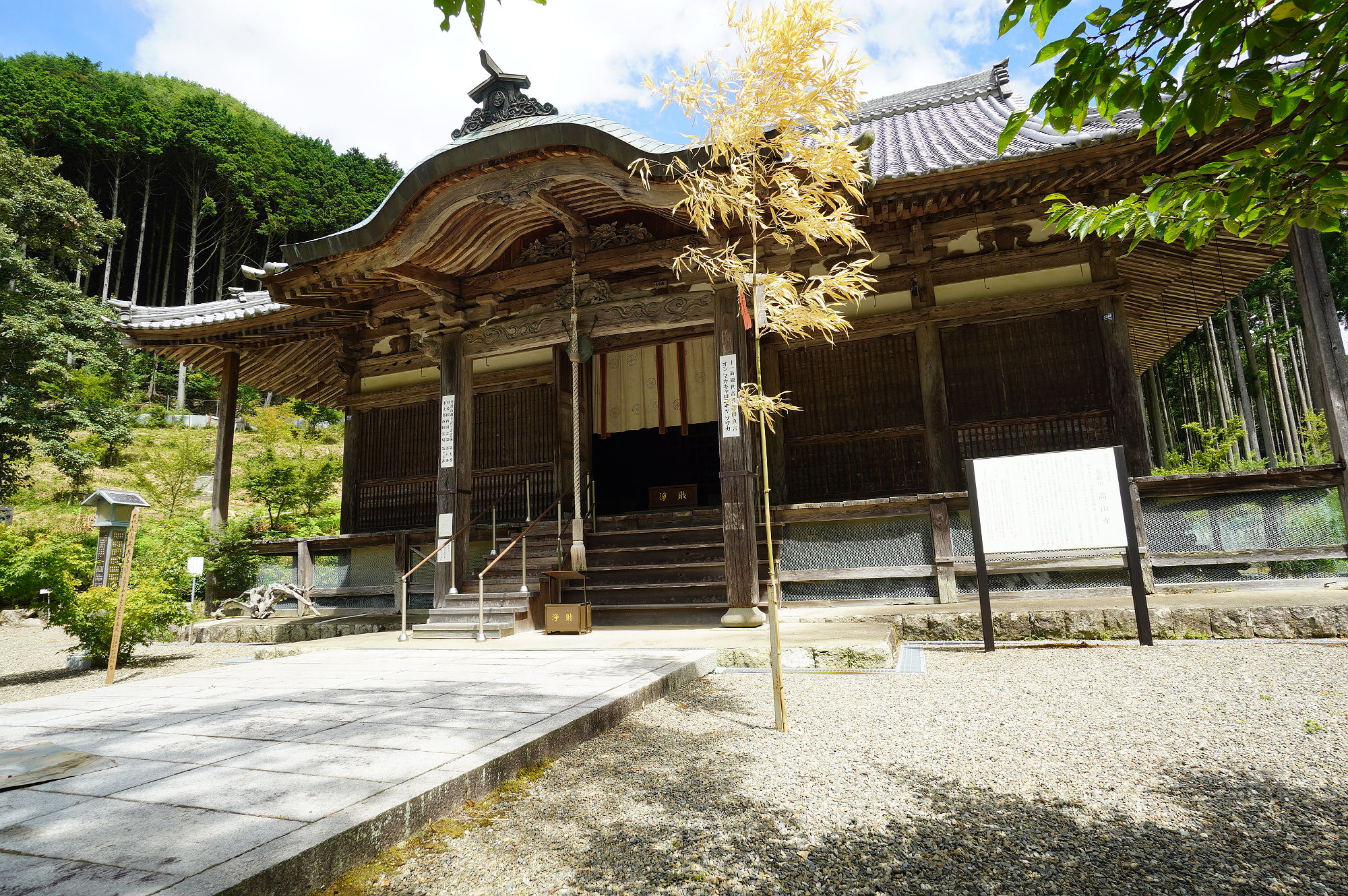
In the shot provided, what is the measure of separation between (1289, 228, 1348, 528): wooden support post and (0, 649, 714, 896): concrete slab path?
20.1 feet

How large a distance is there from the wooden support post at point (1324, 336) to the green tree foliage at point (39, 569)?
39.3ft

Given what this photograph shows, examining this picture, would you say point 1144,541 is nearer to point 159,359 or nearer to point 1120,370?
point 1120,370

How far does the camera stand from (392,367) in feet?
36.6

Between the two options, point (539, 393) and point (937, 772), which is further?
point (539, 393)

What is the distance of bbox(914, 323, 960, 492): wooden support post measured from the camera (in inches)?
311

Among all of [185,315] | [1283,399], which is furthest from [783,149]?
[1283,399]

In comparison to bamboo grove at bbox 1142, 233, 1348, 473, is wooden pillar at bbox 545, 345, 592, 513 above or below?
below

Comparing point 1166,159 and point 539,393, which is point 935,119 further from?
point 539,393

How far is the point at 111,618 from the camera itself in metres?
6.71

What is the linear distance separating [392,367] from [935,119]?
32.3 feet

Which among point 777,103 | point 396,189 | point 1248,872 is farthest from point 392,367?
point 1248,872

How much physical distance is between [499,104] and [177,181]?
119ft

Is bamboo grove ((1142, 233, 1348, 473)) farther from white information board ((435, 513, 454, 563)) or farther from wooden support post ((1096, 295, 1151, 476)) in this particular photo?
white information board ((435, 513, 454, 563))

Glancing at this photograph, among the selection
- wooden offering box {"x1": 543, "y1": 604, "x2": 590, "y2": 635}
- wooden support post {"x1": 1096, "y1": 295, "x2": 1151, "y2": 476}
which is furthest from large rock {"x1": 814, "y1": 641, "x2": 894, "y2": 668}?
wooden support post {"x1": 1096, "y1": 295, "x2": 1151, "y2": 476}
